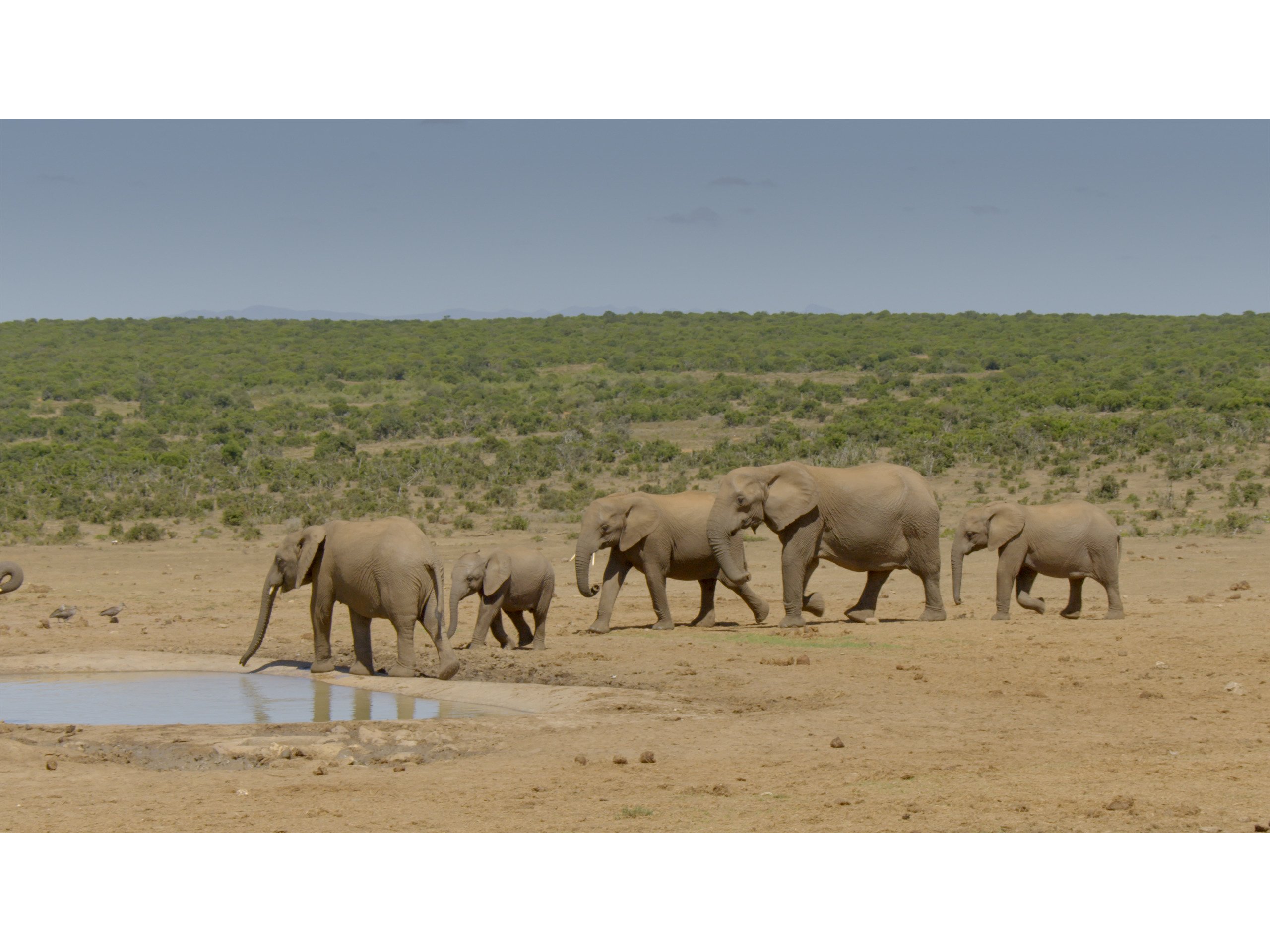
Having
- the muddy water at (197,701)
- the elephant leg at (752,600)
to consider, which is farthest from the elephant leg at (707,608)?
the muddy water at (197,701)

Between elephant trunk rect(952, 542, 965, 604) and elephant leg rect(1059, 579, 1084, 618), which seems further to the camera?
elephant trunk rect(952, 542, 965, 604)

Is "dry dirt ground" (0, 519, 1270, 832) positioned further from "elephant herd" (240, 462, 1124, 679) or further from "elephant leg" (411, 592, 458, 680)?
"elephant herd" (240, 462, 1124, 679)

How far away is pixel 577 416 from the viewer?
172ft

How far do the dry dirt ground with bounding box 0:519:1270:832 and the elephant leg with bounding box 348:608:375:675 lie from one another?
2.09 feet

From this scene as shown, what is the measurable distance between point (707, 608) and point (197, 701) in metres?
6.68

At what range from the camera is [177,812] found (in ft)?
27.9

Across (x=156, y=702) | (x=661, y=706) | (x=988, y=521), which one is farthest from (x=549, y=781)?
(x=988, y=521)

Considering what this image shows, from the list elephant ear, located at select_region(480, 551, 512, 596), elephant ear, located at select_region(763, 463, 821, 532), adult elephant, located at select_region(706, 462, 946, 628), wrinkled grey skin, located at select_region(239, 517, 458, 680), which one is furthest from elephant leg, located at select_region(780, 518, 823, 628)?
wrinkled grey skin, located at select_region(239, 517, 458, 680)

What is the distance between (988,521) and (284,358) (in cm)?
6476

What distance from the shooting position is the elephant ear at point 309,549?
1457 centimetres

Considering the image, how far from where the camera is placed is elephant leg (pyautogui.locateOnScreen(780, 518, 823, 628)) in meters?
17.2

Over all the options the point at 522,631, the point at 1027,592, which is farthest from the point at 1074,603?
the point at 522,631

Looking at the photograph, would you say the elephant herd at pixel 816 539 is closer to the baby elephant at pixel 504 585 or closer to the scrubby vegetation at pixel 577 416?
the baby elephant at pixel 504 585

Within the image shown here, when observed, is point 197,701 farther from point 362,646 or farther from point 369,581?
point 369,581
